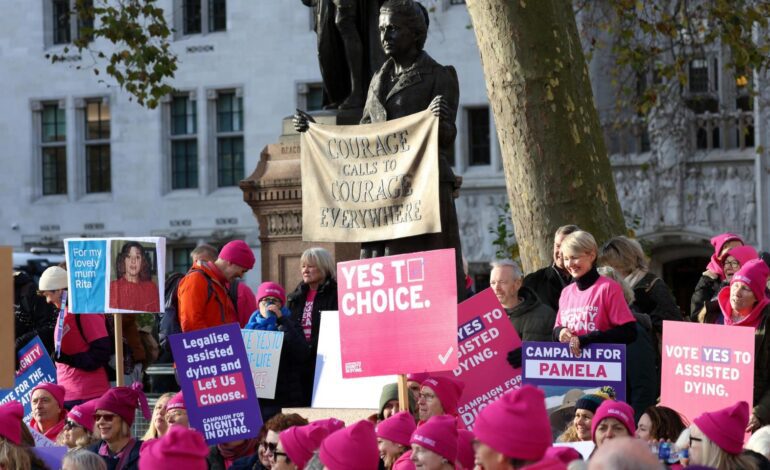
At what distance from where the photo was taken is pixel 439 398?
915cm

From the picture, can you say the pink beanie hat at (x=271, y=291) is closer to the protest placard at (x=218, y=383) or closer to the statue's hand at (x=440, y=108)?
the protest placard at (x=218, y=383)

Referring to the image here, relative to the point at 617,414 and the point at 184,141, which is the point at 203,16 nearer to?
the point at 184,141

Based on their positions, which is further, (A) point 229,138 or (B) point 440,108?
(A) point 229,138

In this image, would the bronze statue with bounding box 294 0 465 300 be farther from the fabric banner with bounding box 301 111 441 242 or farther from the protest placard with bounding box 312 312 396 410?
the protest placard with bounding box 312 312 396 410

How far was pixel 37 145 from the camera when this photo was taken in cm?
3538

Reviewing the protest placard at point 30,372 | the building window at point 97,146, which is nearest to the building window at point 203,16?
the building window at point 97,146

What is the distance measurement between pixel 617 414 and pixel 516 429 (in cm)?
274

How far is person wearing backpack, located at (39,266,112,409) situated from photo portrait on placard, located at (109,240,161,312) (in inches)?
19.5

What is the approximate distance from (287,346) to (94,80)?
24.9m

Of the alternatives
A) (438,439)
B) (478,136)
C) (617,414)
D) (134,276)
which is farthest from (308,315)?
(478,136)

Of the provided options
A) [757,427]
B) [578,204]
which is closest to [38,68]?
[578,204]

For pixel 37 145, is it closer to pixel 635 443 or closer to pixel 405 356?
pixel 405 356

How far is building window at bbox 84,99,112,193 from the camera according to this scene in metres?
34.8

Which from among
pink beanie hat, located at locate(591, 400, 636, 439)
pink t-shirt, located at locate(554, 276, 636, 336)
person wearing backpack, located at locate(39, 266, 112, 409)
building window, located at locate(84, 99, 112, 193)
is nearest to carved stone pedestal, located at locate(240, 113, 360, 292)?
person wearing backpack, located at locate(39, 266, 112, 409)
